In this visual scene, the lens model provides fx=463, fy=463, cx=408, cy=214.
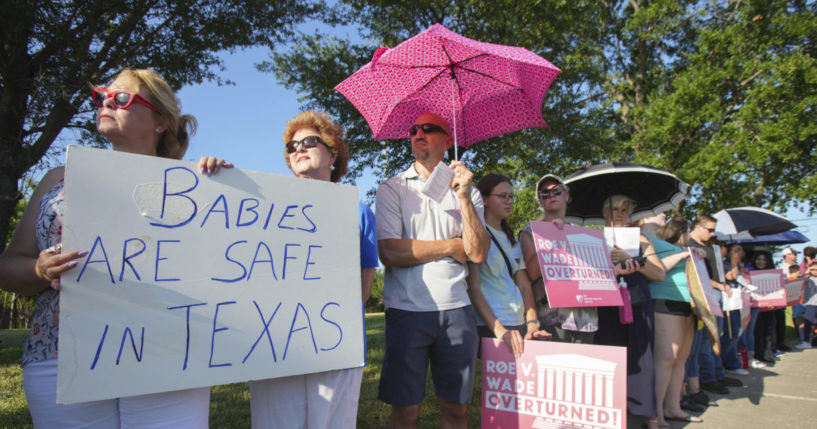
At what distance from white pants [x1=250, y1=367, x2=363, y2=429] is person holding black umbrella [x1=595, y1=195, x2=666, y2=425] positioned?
9.16 ft

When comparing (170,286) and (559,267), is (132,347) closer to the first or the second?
(170,286)

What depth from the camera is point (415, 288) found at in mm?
2484

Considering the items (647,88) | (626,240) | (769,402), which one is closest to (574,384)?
(626,240)

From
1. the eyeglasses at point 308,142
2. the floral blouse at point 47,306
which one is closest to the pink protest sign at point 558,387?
the eyeglasses at point 308,142

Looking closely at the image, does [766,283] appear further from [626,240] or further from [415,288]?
[415,288]

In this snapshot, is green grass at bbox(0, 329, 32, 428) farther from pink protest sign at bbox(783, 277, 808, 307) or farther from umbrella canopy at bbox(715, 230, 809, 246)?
pink protest sign at bbox(783, 277, 808, 307)

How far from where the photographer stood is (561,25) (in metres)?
10.9

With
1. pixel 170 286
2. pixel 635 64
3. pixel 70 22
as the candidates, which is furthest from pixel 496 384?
pixel 635 64

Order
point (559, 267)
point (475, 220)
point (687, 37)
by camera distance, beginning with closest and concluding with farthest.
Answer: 1. point (475, 220)
2. point (559, 267)
3. point (687, 37)

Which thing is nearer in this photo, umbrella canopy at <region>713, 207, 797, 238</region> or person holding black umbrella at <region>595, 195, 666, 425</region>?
person holding black umbrella at <region>595, 195, 666, 425</region>

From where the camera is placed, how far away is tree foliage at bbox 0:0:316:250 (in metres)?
6.57

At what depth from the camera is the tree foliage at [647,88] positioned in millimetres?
11188

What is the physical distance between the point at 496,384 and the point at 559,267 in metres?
1.03

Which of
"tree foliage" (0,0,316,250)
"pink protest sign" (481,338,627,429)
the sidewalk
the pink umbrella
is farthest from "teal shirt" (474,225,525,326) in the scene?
"tree foliage" (0,0,316,250)
